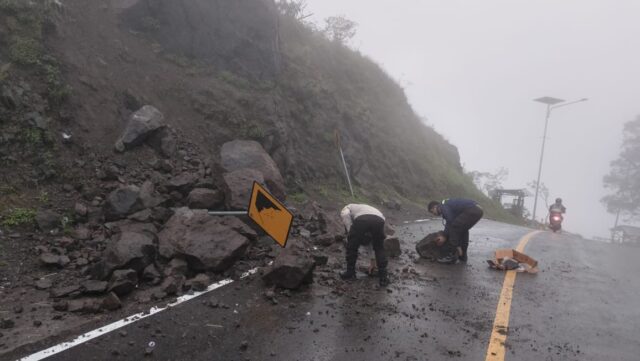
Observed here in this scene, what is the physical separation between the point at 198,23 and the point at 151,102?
3.89 metres

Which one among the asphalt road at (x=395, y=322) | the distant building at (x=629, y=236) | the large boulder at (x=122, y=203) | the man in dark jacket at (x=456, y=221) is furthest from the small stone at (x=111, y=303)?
the distant building at (x=629, y=236)

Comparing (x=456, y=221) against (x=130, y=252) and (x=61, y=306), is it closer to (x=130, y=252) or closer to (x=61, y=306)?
(x=130, y=252)

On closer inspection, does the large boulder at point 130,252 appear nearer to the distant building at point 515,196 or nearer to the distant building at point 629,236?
the distant building at point 515,196

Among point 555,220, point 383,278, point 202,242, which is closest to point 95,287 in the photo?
point 202,242

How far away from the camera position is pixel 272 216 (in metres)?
7.24

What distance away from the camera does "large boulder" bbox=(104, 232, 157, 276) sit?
5.70 m

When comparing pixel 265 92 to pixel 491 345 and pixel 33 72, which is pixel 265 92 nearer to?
pixel 33 72

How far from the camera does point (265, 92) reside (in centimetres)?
1466

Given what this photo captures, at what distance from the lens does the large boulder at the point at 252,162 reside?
32.7ft

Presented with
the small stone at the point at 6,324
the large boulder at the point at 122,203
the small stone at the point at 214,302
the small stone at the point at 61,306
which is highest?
the large boulder at the point at 122,203

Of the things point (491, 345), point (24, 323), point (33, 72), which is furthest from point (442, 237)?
point (33, 72)

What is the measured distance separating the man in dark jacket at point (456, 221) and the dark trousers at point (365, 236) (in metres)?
2.20

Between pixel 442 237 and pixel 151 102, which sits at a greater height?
pixel 151 102

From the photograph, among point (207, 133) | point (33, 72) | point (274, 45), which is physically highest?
point (274, 45)
